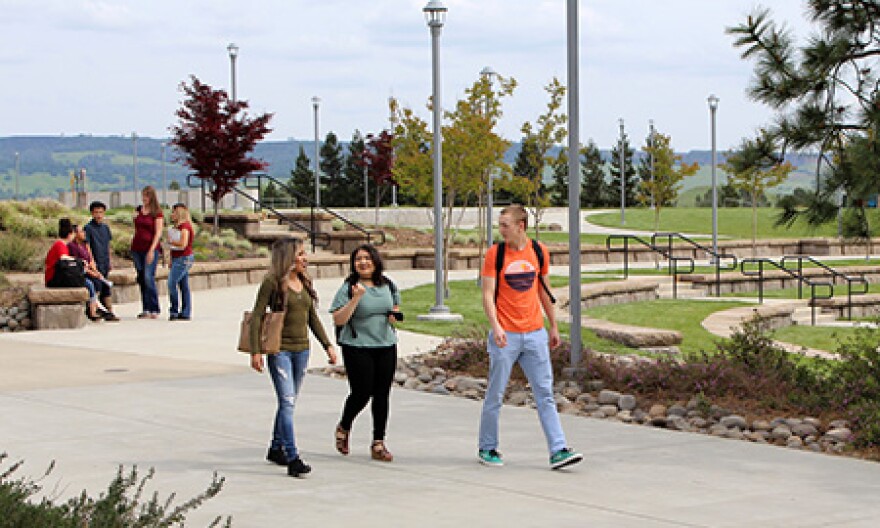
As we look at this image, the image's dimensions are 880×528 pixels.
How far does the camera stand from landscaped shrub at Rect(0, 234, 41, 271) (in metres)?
24.7

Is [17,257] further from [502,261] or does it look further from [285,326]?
[502,261]

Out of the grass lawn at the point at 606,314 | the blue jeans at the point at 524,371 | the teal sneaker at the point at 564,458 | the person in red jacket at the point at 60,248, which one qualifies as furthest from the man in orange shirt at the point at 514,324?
the person in red jacket at the point at 60,248

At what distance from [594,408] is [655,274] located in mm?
20668

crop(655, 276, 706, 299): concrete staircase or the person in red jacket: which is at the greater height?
the person in red jacket

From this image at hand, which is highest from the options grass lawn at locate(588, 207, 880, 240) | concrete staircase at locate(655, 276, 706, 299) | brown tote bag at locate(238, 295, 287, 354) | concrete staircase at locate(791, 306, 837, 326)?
brown tote bag at locate(238, 295, 287, 354)

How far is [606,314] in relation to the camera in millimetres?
23484

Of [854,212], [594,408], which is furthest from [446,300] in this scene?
[854,212]

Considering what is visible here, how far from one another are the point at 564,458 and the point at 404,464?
3.49 ft

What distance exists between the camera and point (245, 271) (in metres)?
28.2

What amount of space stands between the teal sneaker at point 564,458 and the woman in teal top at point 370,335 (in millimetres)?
1107

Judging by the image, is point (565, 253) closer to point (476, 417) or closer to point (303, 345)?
point (476, 417)

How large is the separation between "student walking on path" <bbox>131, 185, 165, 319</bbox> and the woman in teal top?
1122 cm

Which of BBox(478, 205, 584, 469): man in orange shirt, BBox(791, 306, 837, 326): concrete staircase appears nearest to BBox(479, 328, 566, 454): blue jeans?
BBox(478, 205, 584, 469): man in orange shirt

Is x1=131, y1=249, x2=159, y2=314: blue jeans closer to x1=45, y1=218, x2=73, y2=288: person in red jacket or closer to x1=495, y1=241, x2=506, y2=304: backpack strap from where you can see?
x1=45, y1=218, x2=73, y2=288: person in red jacket
